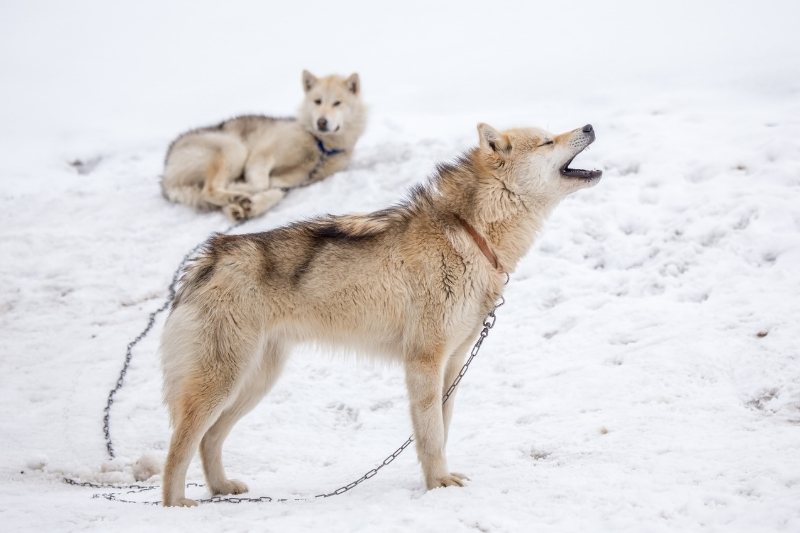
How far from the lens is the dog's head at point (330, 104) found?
10758mm

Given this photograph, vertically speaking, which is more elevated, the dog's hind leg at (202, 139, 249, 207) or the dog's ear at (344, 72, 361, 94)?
the dog's ear at (344, 72, 361, 94)

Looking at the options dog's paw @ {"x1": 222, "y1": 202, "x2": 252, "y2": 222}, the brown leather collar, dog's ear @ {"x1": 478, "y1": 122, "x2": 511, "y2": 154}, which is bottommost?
dog's paw @ {"x1": 222, "y1": 202, "x2": 252, "y2": 222}

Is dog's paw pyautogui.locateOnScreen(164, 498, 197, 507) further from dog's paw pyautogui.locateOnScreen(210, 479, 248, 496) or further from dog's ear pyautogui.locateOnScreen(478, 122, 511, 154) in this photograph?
dog's ear pyautogui.locateOnScreen(478, 122, 511, 154)

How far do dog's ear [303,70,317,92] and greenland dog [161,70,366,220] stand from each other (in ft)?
0.04

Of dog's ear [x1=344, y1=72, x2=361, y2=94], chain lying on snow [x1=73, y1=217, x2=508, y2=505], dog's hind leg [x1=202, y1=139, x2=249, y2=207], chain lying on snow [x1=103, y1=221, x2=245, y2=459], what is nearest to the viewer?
chain lying on snow [x1=73, y1=217, x2=508, y2=505]

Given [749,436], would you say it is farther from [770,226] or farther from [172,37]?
[172,37]

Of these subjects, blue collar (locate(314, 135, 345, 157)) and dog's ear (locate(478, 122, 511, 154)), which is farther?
blue collar (locate(314, 135, 345, 157))

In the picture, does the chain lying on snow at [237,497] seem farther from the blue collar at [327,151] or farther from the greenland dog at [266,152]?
the blue collar at [327,151]

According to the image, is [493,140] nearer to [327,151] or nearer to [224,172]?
[327,151]

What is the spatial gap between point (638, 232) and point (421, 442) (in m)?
4.07

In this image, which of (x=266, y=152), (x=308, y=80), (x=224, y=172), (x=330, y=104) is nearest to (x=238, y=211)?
(x=224, y=172)

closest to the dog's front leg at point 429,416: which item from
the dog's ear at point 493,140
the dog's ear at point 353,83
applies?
the dog's ear at point 493,140

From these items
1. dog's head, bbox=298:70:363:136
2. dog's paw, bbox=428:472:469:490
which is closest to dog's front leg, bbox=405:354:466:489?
dog's paw, bbox=428:472:469:490

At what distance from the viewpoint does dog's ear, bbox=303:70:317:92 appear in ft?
36.5
